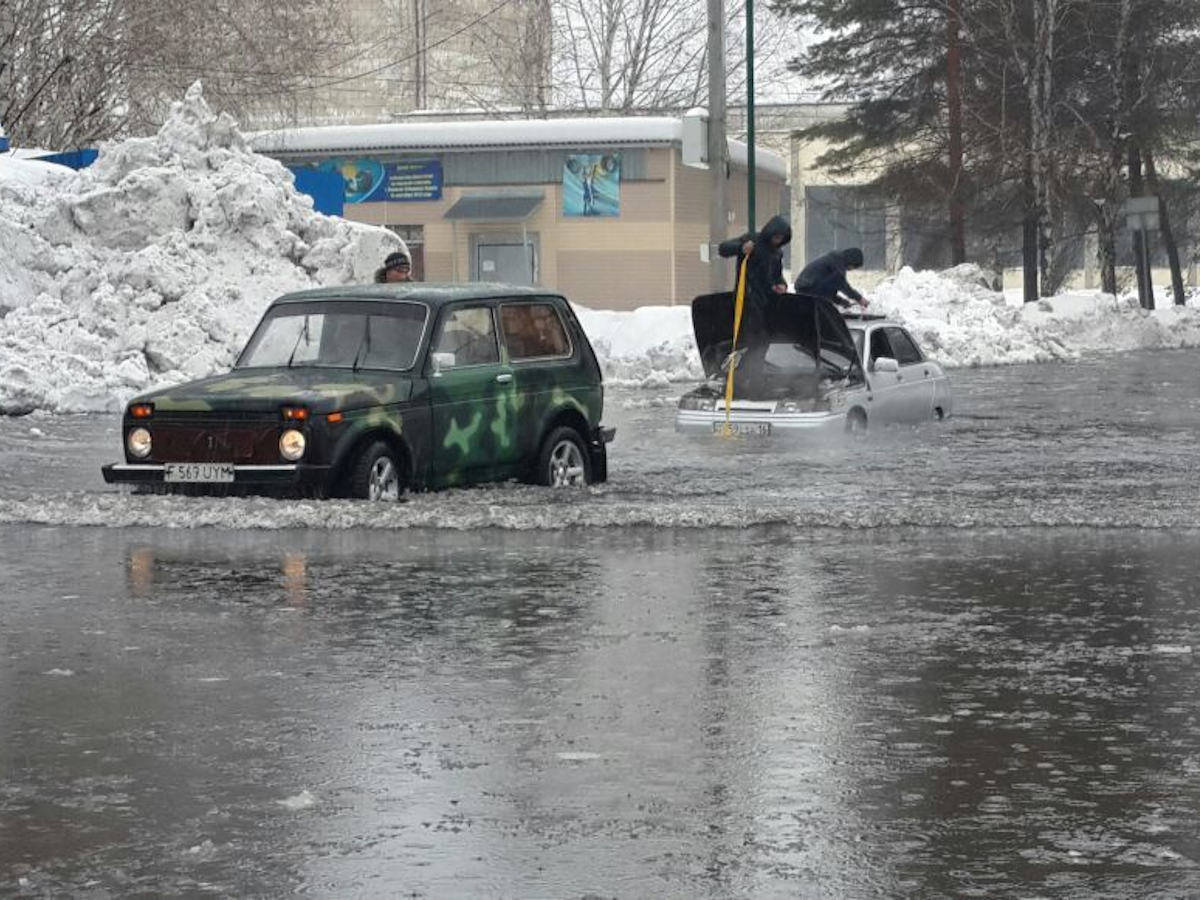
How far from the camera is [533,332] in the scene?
1623cm

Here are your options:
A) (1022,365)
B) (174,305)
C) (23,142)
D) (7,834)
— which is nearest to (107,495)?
(7,834)

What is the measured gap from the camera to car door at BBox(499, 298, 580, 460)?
15.9 metres

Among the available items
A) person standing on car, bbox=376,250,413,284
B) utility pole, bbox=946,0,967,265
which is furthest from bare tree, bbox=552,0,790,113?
person standing on car, bbox=376,250,413,284

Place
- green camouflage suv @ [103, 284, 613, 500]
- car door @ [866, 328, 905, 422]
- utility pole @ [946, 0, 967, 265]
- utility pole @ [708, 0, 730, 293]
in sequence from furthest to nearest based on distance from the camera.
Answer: utility pole @ [946, 0, 967, 265]
utility pole @ [708, 0, 730, 293]
car door @ [866, 328, 905, 422]
green camouflage suv @ [103, 284, 613, 500]

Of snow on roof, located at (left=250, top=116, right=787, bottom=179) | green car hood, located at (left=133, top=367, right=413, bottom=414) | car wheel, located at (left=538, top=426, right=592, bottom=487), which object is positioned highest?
snow on roof, located at (left=250, top=116, right=787, bottom=179)

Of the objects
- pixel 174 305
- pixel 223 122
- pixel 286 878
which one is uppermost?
pixel 223 122

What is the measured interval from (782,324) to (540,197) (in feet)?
115

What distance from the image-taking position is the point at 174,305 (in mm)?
29703

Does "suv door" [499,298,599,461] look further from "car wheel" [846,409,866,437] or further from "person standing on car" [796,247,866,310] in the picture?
"person standing on car" [796,247,866,310]

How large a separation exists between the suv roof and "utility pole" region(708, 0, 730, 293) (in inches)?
622

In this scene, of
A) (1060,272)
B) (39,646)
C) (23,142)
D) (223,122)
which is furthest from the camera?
(1060,272)

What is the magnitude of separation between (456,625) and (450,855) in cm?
418

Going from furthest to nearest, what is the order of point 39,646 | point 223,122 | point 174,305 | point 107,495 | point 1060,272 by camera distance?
point 1060,272
point 223,122
point 174,305
point 107,495
point 39,646

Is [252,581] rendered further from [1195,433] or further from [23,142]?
[23,142]
